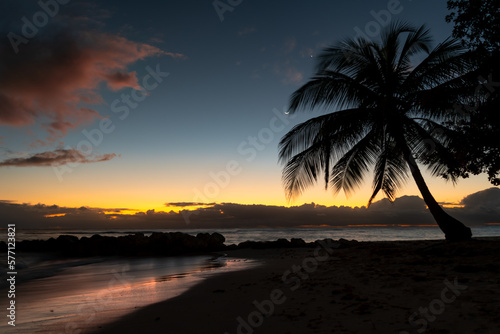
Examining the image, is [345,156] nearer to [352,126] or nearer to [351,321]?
[352,126]

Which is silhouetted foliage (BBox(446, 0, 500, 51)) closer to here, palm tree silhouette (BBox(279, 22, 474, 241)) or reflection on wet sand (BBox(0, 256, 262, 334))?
palm tree silhouette (BBox(279, 22, 474, 241))

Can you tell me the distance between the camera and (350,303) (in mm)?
4105

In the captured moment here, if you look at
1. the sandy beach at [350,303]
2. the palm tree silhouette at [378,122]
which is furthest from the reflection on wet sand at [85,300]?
the palm tree silhouette at [378,122]

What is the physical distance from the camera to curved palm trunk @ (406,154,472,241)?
9.25 meters

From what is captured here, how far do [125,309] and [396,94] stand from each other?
10.3 meters

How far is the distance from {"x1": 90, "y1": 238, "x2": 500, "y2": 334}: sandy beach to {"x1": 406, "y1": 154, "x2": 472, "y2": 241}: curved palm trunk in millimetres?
2770

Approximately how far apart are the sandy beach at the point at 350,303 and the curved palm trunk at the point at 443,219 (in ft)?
9.09

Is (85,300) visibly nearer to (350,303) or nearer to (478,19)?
(350,303)

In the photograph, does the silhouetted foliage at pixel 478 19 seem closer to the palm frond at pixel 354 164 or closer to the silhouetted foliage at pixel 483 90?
the silhouetted foliage at pixel 483 90

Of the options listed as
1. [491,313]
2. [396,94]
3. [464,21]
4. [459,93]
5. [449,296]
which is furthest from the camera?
[396,94]

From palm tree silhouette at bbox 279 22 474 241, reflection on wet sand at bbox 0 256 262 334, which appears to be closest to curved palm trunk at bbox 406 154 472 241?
palm tree silhouette at bbox 279 22 474 241

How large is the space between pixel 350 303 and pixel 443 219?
23.5ft

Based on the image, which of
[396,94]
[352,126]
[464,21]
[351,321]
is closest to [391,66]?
[396,94]

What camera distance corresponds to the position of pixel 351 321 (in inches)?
135
